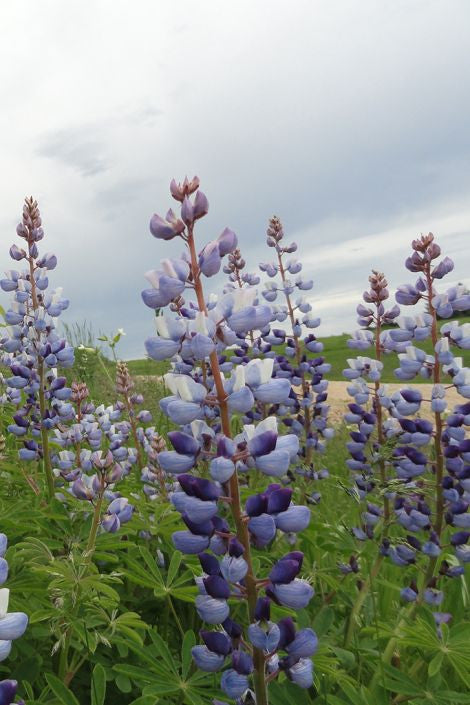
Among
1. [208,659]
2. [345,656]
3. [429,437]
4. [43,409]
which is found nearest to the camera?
[208,659]

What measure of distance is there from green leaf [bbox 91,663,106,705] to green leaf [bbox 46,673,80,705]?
55 millimetres

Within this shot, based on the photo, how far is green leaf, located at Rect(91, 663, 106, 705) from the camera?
1955 millimetres

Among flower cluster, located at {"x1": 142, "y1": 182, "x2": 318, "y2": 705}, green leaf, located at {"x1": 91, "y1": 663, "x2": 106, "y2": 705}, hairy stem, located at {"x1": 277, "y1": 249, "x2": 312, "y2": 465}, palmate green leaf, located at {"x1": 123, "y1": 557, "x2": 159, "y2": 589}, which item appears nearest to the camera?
flower cluster, located at {"x1": 142, "y1": 182, "x2": 318, "y2": 705}

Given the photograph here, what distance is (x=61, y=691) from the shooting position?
197 centimetres

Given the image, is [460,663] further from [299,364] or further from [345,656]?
[299,364]

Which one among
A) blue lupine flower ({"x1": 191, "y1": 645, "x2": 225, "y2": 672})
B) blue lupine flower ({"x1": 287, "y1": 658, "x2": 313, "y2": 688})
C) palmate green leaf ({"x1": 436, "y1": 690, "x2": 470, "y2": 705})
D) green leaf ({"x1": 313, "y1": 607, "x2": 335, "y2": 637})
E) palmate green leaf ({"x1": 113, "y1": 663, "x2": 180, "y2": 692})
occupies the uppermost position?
blue lupine flower ({"x1": 191, "y1": 645, "x2": 225, "y2": 672})

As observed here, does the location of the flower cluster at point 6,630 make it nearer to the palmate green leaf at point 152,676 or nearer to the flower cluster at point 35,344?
the palmate green leaf at point 152,676

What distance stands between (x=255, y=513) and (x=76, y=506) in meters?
1.66

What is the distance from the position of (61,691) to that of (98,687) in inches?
4.2

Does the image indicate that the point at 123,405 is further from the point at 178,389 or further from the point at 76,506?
the point at 178,389

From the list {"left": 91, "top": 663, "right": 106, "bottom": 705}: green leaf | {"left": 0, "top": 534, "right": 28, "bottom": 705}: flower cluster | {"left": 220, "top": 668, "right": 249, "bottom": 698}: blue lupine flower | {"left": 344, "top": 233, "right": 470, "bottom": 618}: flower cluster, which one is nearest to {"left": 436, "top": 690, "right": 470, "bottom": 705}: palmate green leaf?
{"left": 344, "top": 233, "right": 470, "bottom": 618}: flower cluster

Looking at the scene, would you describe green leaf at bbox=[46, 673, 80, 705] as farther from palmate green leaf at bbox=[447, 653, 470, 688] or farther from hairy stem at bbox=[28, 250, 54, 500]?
hairy stem at bbox=[28, 250, 54, 500]

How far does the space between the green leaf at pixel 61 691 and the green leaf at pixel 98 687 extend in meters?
0.06

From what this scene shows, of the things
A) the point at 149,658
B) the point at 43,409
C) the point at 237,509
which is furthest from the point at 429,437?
the point at 43,409
